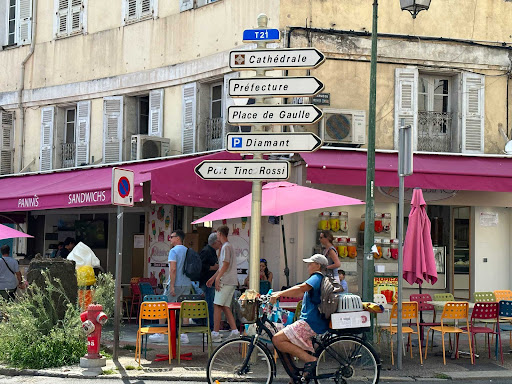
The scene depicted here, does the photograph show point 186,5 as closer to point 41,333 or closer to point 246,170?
point 246,170

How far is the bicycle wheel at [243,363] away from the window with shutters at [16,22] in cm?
1453

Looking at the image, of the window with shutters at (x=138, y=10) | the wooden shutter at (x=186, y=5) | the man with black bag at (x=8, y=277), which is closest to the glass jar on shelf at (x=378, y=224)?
the wooden shutter at (x=186, y=5)

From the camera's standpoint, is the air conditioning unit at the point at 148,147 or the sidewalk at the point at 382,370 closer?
the sidewalk at the point at 382,370

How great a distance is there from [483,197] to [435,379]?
6997 millimetres

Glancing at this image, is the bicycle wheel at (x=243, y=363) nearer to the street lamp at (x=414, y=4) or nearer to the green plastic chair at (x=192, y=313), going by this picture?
the green plastic chair at (x=192, y=313)

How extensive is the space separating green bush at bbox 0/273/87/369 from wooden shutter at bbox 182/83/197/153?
6.51m

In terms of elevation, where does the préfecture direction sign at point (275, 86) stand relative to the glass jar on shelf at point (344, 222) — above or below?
above

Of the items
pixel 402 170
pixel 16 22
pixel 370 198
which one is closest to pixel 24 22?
pixel 16 22

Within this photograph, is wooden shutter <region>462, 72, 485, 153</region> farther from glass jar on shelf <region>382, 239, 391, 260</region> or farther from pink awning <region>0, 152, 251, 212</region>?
pink awning <region>0, 152, 251, 212</region>

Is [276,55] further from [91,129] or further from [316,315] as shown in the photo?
[91,129]

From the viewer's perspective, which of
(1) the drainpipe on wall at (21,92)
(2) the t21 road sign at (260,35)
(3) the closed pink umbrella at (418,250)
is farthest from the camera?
(1) the drainpipe on wall at (21,92)

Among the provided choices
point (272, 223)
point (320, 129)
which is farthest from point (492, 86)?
point (272, 223)

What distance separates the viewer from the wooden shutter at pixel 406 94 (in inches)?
612

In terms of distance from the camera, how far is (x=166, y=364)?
10320 millimetres
